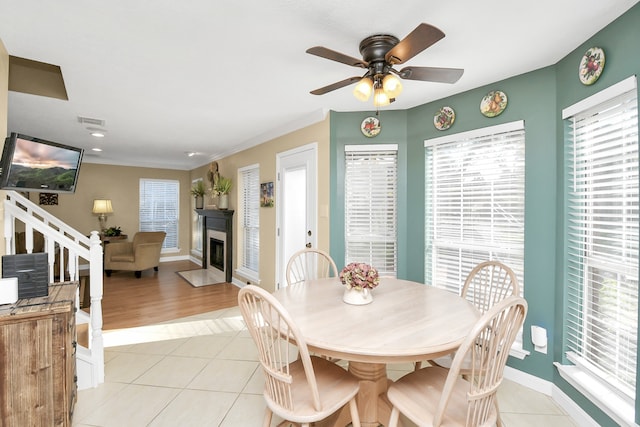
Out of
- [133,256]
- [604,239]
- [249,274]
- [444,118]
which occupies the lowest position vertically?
[249,274]

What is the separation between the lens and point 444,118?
279 centimetres

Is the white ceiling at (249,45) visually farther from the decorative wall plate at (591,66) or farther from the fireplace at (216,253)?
the fireplace at (216,253)

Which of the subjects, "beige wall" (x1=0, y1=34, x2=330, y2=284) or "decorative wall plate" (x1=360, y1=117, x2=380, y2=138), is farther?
"beige wall" (x1=0, y1=34, x2=330, y2=284)

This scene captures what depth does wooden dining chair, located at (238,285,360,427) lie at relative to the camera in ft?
4.21

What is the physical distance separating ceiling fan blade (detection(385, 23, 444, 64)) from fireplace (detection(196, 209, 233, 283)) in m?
4.19

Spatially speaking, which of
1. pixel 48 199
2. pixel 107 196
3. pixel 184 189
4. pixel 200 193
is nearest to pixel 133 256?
pixel 200 193

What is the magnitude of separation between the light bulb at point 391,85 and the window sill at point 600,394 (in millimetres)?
2058

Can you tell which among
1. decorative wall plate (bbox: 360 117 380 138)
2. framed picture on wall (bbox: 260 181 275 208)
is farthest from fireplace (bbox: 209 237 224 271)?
decorative wall plate (bbox: 360 117 380 138)

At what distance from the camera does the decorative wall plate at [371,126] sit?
3121 millimetres

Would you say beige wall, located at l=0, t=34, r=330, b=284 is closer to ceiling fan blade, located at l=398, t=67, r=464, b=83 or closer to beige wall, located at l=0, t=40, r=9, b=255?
beige wall, located at l=0, t=40, r=9, b=255

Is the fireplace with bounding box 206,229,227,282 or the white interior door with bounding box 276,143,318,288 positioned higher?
the white interior door with bounding box 276,143,318,288

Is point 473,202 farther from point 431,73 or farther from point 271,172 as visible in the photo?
point 271,172

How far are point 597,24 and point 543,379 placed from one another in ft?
7.75

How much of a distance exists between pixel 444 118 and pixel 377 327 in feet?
7.04
